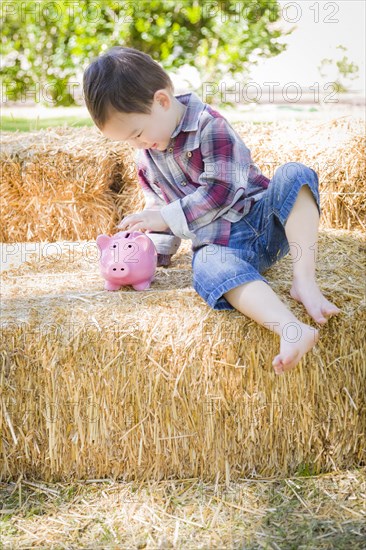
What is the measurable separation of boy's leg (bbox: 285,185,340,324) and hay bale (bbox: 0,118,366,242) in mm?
853

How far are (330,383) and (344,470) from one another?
233mm

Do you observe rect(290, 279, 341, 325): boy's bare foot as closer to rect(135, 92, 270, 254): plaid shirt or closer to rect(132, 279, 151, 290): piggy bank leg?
rect(135, 92, 270, 254): plaid shirt

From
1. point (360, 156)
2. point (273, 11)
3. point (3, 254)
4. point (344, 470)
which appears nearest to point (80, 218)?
point (3, 254)

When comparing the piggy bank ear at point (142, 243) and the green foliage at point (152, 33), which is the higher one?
the green foliage at point (152, 33)

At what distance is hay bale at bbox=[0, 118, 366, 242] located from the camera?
2602 millimetres

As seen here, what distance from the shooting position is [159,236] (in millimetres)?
2057

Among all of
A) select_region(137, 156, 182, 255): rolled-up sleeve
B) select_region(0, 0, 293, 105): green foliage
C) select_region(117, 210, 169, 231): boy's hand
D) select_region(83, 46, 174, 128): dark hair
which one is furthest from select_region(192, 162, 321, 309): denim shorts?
select_region(0, 0, 293, 105): green foliage

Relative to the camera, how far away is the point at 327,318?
1.61m

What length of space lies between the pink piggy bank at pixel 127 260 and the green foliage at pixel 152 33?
4447mm

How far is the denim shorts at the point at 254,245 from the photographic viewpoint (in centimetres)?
165

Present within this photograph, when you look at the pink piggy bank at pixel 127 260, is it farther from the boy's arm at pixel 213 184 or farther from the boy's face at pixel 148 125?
the boy's face at pixel 148 125

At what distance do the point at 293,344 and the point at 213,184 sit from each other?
1.69 ft

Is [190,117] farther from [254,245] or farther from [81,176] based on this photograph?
[81,176]

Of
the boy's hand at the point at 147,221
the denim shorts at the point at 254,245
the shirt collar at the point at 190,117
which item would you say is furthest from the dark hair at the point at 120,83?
the denim shorts at the point at 254,245
